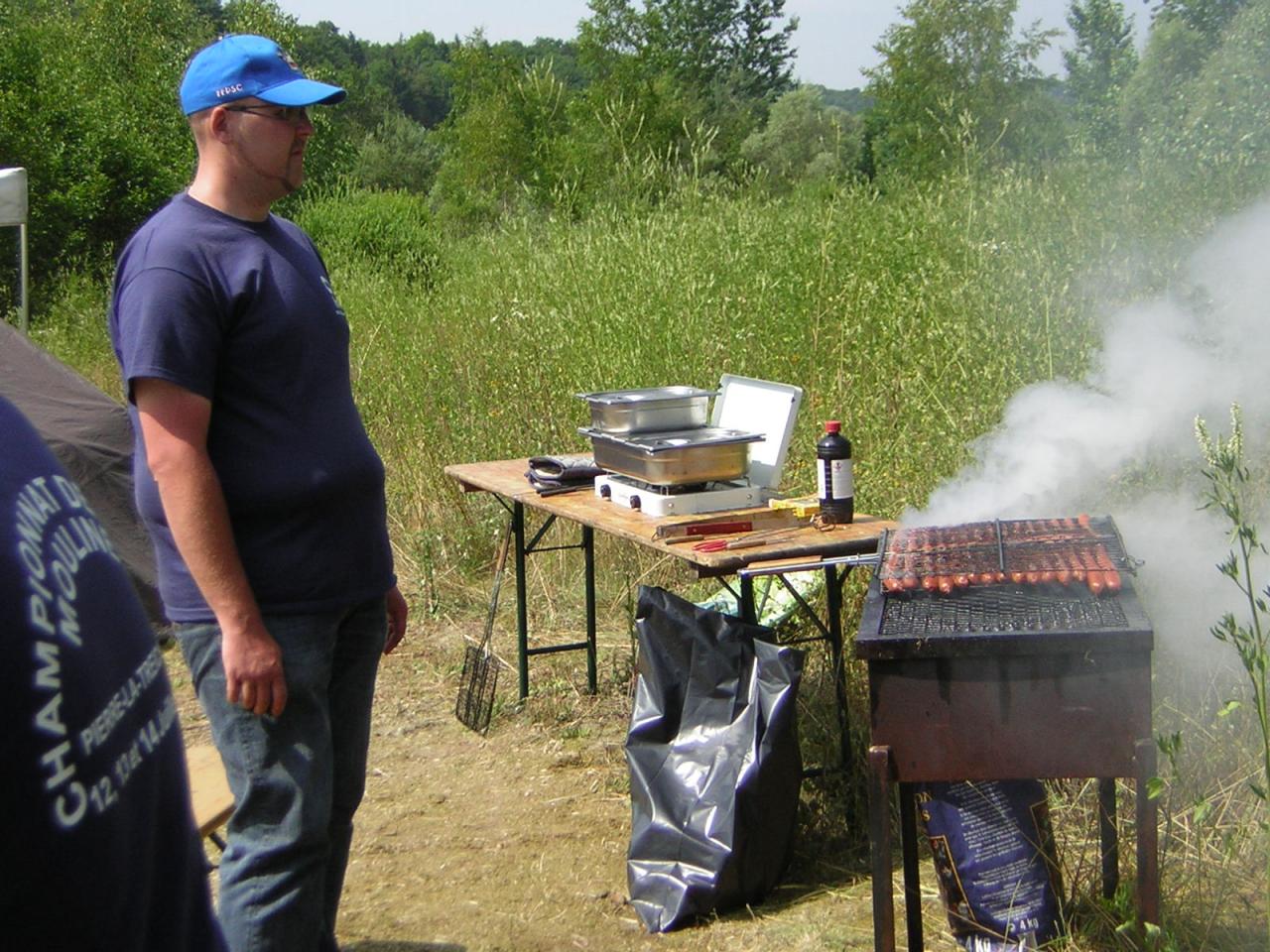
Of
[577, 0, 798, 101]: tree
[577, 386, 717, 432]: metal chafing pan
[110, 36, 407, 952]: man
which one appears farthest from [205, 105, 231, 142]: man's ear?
[577, 0, 798, 101]: tree

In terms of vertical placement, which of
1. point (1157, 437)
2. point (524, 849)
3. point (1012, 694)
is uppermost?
point (1157, 437)

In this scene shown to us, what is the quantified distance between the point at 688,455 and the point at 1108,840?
1.56 meters

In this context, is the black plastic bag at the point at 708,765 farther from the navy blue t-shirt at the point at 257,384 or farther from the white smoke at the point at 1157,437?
the navy blue t-shirt at the point at 257,384

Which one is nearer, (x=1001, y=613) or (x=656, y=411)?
(x=1001, y=613)

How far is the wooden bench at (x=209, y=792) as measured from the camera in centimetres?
308

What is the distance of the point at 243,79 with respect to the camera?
100 inches

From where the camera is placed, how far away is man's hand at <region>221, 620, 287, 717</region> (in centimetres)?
242

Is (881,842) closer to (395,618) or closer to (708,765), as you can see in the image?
(708,765)

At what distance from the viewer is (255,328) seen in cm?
246

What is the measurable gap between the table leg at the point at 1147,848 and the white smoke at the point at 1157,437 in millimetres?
1161

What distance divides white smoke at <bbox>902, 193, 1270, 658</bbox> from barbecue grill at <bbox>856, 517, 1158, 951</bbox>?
3.40 feet

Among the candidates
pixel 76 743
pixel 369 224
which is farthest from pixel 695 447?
pixel 369 224

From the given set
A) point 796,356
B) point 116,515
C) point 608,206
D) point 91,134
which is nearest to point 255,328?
point 796,356

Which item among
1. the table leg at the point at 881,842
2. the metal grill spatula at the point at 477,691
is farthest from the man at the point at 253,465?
the metal grill spatula at the point at 477,691
